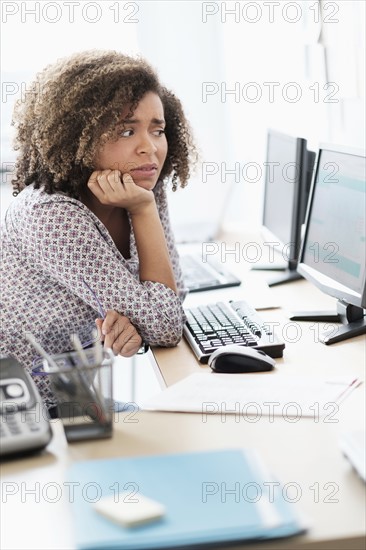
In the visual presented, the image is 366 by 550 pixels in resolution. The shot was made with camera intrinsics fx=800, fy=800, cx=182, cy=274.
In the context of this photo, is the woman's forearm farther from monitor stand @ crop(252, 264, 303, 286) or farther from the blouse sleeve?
monitor stand @ crop(252, 264, 303, 286)

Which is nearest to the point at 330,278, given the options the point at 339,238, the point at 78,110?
the point at 339,238

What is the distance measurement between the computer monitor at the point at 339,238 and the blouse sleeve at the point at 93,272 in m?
0.34

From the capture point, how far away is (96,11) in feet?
9.21

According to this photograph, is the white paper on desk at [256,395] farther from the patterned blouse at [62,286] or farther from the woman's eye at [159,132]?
the woman's eye at [159,132]

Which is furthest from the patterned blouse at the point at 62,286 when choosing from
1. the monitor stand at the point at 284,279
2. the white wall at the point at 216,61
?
the white wall at the point at 216,61

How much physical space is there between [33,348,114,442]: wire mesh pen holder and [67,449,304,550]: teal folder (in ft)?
0.30

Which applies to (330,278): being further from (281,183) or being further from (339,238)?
(281,183)

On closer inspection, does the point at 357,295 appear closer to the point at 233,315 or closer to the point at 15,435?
the point at 233,315

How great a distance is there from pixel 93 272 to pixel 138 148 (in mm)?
356

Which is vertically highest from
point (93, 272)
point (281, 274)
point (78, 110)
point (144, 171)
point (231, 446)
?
point (78, 110)

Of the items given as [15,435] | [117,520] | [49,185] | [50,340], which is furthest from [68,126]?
[117,520]

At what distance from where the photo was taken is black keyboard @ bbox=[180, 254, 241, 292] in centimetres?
223

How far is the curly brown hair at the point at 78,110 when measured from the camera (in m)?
1.79

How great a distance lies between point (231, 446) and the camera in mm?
1125
